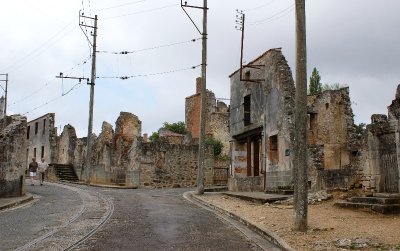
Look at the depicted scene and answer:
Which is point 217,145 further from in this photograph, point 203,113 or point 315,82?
point 203,113

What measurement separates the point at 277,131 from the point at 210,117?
1214 inches

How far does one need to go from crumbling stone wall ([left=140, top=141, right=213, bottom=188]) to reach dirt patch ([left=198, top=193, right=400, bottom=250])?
14.8 meters

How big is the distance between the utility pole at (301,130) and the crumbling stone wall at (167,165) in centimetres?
1927

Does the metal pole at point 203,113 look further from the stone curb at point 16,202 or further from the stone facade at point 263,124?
the stone curb at point 16,202

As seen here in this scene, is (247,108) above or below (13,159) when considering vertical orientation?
above

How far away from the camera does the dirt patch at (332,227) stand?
8914 millimetres

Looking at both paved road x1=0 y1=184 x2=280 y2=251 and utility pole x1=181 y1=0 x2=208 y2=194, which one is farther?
utility pole x1=181 y1=0 x2=208 y2=194

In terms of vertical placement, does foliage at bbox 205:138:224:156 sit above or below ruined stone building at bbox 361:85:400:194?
above

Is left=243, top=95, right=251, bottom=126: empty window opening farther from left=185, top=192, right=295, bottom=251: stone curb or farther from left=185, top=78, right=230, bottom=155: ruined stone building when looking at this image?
left=185, top=78, right=230, bottom=155: ruined stone building

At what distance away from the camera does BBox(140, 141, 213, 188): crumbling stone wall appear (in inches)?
1169

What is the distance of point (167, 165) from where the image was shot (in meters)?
30.5

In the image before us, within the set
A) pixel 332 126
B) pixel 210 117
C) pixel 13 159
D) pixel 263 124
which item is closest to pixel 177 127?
pixel 210 117

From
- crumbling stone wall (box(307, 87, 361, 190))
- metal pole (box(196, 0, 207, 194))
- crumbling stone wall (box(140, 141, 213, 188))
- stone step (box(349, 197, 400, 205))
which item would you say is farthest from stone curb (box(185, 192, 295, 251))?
crumbling stone wall (box(140, 141, 213, 188))

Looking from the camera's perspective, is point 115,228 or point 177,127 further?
point 177,127
